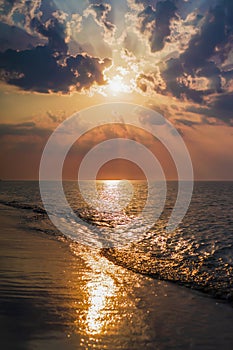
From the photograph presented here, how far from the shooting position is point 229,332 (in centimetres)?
795

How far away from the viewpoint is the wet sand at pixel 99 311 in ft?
23.4

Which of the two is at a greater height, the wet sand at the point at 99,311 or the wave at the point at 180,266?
the wet sand at the point at 99,311

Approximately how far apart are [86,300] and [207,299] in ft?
13.8

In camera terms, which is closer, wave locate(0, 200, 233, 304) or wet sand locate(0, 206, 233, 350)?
wet sand locate(0, 206, 233, 350)

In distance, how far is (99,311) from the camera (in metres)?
8.87

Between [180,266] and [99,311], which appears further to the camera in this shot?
[180,266]

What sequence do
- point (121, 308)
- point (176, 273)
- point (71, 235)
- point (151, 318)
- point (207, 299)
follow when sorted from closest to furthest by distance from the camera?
point (151, 318), point (121, 308), point (207, 299), point (176, 273), point (71, 235)

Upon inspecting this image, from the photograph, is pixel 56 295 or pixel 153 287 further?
pixel 153 287

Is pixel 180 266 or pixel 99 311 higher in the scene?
pixel 99 311

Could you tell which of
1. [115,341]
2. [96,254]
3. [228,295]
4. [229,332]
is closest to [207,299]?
[228,295]

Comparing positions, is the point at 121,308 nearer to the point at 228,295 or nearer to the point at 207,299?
the point at 207,299

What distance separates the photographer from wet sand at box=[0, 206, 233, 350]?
7.14 meters

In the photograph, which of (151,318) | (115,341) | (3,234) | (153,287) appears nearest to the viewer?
(115,341)

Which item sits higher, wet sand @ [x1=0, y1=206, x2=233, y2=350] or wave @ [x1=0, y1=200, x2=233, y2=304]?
wet sand @ [x1=0, y1=206, x2=233, y2=350]
